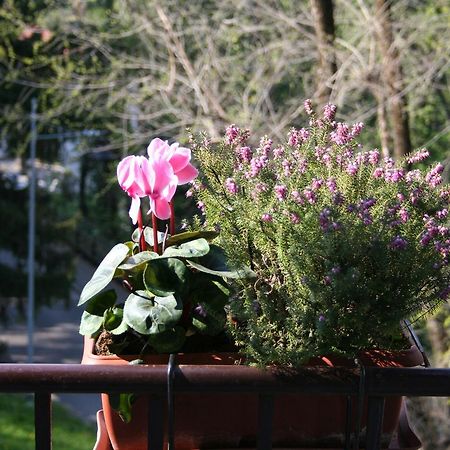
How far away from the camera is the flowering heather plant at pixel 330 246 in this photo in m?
1.02

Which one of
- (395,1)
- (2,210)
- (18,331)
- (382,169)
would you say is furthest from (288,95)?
(18,331)

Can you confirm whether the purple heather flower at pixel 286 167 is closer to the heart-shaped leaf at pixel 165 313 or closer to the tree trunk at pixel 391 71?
the heart-shaped leaf at pixel 165 313

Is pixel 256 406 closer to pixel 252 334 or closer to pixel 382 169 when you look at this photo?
pixel 252 334

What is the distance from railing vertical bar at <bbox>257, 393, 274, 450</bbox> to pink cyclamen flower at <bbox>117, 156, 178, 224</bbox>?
34 cm

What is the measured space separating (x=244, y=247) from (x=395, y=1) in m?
6.24

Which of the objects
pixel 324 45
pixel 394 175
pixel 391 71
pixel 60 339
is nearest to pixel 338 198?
pixel 394 175

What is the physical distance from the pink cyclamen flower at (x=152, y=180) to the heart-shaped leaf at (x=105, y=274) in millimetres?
93

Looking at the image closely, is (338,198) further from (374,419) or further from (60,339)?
(60,339)

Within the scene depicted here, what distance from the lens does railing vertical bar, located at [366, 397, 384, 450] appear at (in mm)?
1007

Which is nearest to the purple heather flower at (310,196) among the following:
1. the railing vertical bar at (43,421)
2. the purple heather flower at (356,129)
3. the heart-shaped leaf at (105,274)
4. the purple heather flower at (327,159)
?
the purple heather flower at (327,159)

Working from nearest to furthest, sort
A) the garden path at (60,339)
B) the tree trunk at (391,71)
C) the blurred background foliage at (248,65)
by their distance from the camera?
the tree trunk at (391,71), the blurred background foliage at (248,65), the garden path at (60,339)

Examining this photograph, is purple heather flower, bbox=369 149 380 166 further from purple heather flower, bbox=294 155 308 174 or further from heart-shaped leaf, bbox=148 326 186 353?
heart-shaped leaf, bbox=148 326 186 353

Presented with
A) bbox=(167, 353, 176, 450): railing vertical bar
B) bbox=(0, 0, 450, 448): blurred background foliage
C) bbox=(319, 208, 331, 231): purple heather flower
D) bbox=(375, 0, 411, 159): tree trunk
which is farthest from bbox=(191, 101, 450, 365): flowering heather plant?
bbox=(375, 0, 411, 159): tree trunk

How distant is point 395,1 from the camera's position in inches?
269
